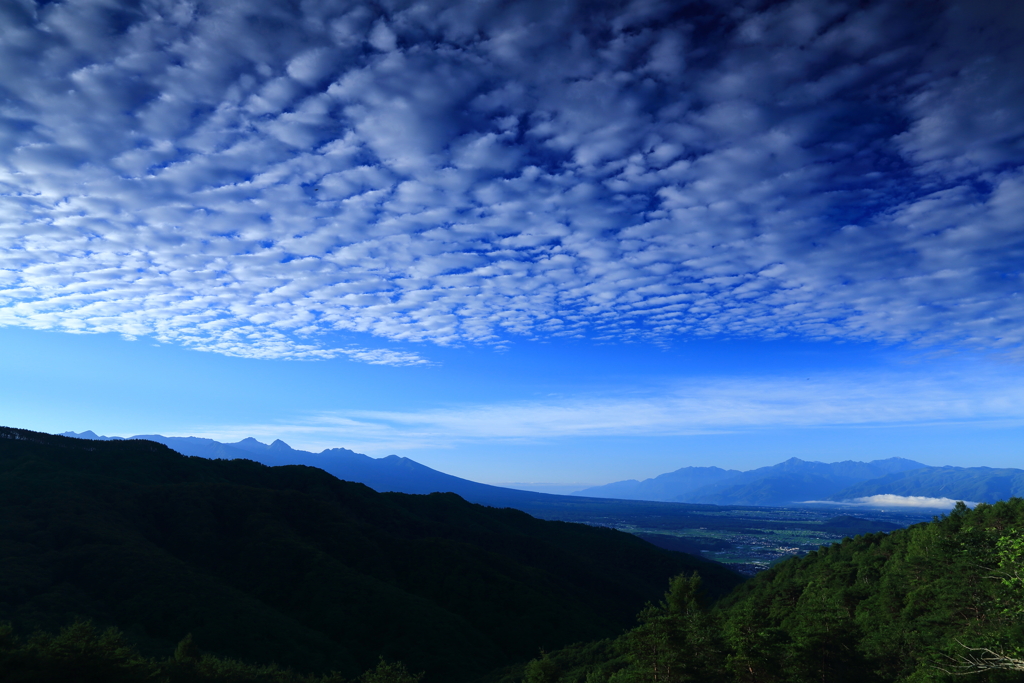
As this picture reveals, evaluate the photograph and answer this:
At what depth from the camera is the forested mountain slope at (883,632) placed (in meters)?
39.4

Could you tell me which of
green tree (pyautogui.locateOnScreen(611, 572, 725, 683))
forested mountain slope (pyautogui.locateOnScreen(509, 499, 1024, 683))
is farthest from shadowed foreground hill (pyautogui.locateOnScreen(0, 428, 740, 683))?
green tree (pyautogui.locateOnScreen(611, 572, 725, 683))

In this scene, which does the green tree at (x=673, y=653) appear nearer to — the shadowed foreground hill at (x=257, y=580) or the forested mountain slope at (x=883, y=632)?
the forested mountain slope at (x=883, y=632)

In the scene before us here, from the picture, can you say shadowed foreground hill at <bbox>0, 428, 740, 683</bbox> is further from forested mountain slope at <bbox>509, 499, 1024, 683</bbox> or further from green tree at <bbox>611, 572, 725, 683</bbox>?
green tree at <bbox>611, 572, 725, 683</bbox>

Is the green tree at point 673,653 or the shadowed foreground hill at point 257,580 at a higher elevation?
the green tree at point 673,653

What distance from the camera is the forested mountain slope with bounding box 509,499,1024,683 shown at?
129ft

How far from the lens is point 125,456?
639 ft

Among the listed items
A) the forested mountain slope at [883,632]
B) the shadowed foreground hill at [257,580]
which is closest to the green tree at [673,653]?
the forested mountain slope at [883,632]

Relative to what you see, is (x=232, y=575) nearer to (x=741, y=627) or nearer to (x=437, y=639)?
(x=437, y=639)

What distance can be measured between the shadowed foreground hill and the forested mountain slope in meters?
59.1

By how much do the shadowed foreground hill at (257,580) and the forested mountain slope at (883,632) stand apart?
A: 5914cm

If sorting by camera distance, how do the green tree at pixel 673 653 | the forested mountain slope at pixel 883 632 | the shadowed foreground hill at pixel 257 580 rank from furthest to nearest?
the shadowed foreground hill at pixel 257 580
the green tree at pixel 673 653
the forested mountain slope at pixel 883 632

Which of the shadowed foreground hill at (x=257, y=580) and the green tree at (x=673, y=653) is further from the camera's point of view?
the shadowed foreground hill at (x=257, y=580)

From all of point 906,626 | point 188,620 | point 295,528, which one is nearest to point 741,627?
point 906,626

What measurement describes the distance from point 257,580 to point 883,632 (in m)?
137
